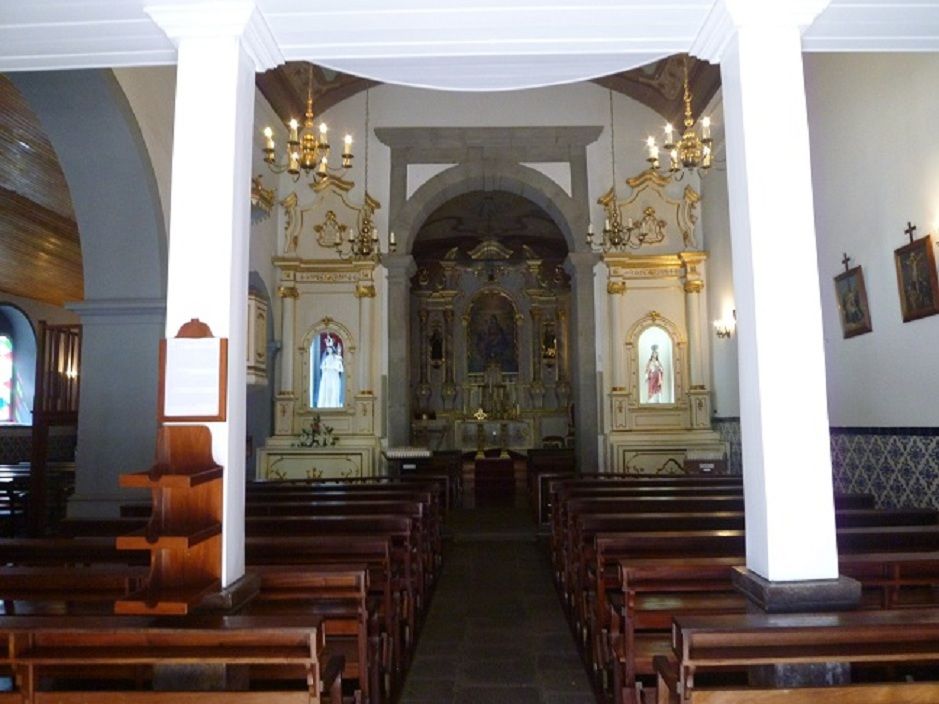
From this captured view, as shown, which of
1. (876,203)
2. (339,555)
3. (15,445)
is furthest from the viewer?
(15,445)

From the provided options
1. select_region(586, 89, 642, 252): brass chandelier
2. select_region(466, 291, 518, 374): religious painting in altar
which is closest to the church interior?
select_region(586, 89, 642, 252): brass chandelier

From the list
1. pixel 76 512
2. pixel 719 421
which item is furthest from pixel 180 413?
pixel 719 421

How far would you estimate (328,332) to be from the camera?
10938mm

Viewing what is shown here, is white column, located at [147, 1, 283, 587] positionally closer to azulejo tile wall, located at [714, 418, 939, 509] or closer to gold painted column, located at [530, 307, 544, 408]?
azulejo tile wall, located at [714, 418, 939, 509]

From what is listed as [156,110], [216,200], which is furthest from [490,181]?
[216,200]

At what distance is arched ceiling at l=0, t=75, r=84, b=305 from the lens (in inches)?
297

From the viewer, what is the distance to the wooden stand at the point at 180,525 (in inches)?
107

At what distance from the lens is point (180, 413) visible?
3012mm

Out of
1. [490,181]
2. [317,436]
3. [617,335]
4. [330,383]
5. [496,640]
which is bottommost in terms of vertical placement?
[496,640]

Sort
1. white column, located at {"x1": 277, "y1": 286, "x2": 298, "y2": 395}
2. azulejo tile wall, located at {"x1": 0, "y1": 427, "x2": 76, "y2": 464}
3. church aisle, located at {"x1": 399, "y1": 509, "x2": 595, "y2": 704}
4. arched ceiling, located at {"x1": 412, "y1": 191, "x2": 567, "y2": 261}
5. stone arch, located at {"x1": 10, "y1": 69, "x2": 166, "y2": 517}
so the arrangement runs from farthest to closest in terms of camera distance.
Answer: arched ceiling, located at {"x1": 412, "y1": 191, "x2": 567, "y2": 261} → azulejo tile wall, located at {"x1": 0, "y1": 427, "x2": 76, "y2": 464} → white column, located at {"x1": 277, "y1": 286, "x2": 298, "y2": 395} → stone arch, located at {"x1": 10, "y1": 69, "x2": 166, "y2": 517} → church aisle, located at {"x1": 399, "y1": 509, "x2": 595, "y2": 704}

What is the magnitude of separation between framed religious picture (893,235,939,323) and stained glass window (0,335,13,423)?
16.0m

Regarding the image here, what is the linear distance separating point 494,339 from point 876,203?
10.5m

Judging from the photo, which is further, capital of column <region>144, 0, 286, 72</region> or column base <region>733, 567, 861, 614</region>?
capital of column <region>144, 0, 286, 72</region>

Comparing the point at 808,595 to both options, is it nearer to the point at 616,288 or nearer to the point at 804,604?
the point at 804,604
